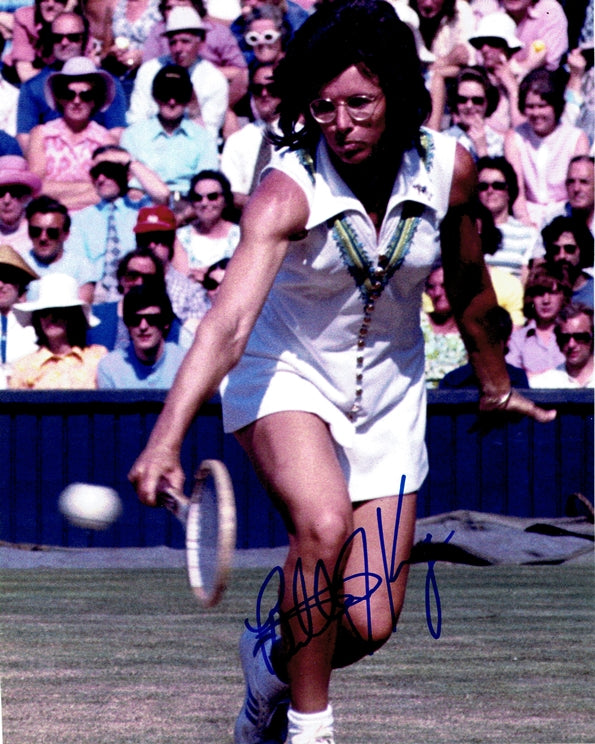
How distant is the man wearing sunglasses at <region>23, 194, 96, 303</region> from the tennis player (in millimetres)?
5665

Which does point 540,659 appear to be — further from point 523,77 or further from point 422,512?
point 523,77

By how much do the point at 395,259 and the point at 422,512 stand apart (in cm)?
521

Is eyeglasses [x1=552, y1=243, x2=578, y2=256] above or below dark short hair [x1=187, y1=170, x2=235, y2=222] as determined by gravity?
below

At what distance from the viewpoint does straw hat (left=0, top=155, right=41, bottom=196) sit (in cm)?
957

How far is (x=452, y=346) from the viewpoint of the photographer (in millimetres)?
8875

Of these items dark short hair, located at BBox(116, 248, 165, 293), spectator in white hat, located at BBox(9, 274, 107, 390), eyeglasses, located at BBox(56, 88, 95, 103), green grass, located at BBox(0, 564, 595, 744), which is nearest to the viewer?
green grass, located at BBox(0, 564, 595, 744)

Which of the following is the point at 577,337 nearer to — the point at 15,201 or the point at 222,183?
the point at 222,183

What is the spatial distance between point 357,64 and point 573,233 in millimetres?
6301

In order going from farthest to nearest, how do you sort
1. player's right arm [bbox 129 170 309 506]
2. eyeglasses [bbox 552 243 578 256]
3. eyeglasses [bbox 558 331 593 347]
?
eyeglasses [bbox 552 243 578 256], eyeglasses [bbox 558 331 593 347], player's right arm [bbox 129 170 309 506]

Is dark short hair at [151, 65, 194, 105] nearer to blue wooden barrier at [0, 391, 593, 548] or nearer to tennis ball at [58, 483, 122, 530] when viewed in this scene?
blue wooden barrier at [0, 391, 593, 548]

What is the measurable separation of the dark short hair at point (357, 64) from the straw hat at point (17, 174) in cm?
616

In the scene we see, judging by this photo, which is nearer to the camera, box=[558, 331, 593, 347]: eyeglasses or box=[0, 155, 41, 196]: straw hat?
box=[558, 331, 593, 347]: eyeglasses

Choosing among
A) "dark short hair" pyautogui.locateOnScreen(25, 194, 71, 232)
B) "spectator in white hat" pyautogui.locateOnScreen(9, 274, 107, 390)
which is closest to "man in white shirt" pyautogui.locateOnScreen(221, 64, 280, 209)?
"dark short hair" pyautogui.locateOnScreen(25, 194, 71, 232)

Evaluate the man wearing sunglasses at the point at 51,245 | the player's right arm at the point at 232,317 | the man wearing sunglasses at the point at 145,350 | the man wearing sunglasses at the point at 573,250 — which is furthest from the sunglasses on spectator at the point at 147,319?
the player's right arm at the point at 232,317
